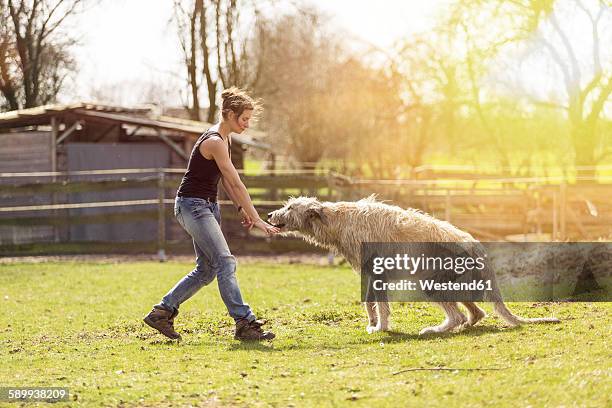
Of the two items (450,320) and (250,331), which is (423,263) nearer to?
(450,320)

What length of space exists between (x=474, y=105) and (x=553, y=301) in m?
23.3

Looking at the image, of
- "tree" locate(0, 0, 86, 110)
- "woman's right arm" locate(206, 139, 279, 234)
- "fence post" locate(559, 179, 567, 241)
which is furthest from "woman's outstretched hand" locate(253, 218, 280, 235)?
"tree" locate(0, 0, 86, 110)

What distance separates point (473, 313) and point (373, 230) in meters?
1.18

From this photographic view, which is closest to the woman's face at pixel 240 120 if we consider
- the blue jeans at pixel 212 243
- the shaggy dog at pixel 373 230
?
the blue jeans at pixel 212 243

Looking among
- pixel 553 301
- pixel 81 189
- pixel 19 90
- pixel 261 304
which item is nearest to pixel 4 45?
pixel 19 90

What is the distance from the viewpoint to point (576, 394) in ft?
17.6

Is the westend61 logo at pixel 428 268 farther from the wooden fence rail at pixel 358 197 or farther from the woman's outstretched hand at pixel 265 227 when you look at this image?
the wooden fence rail at pixel 358 197

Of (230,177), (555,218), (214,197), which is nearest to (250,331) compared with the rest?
(214,197)

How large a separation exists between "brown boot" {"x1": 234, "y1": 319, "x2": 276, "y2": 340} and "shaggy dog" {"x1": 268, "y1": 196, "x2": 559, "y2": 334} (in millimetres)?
1021

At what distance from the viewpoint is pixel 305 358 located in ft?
22.8

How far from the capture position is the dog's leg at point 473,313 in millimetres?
8033

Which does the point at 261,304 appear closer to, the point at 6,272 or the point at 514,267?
the point at 514,267

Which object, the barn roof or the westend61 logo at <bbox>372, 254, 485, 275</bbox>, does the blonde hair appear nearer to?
the westend61 logo at <bbox>372, 254, 485, 275</bbox>

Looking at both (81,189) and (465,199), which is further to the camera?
(465,199)
